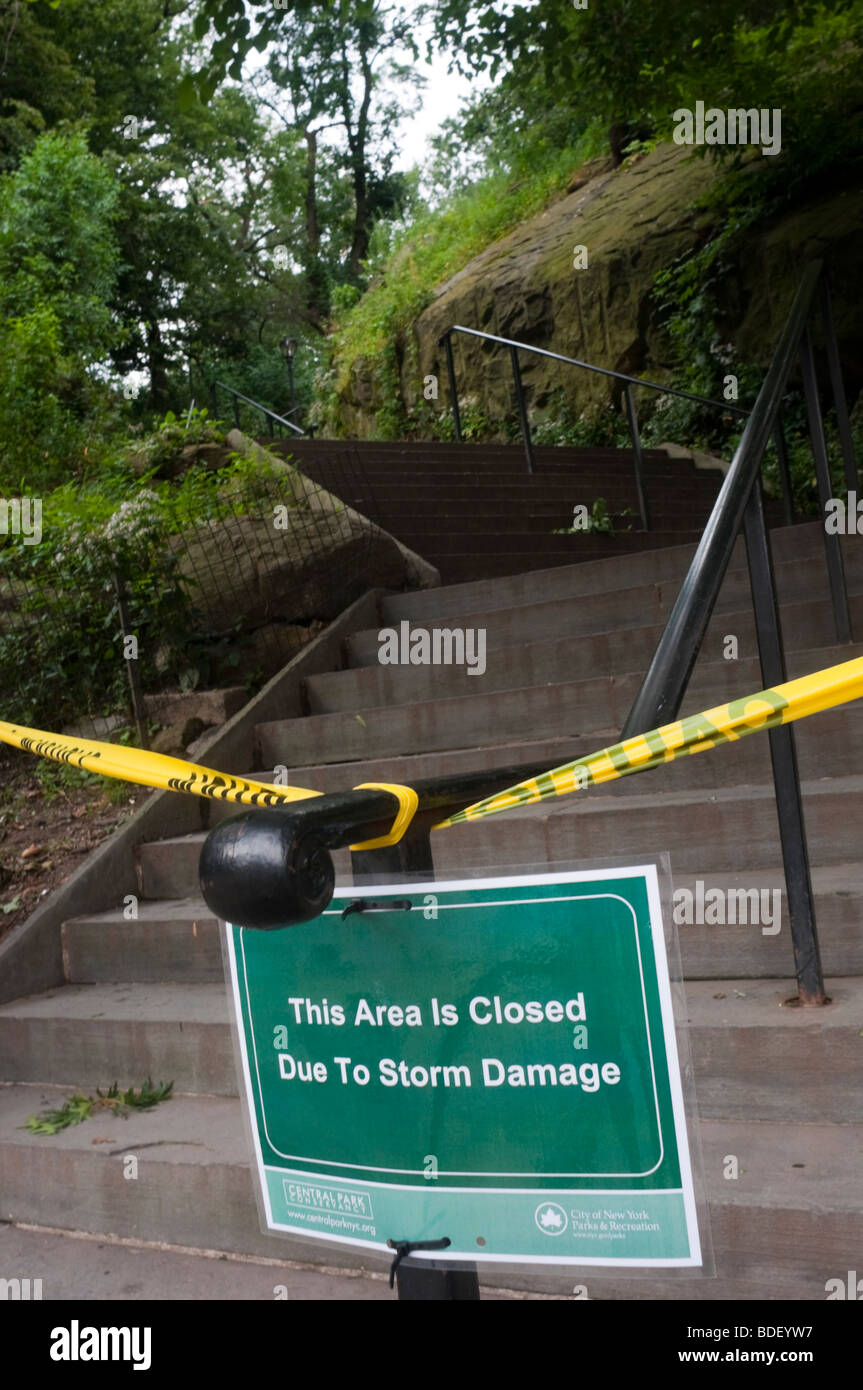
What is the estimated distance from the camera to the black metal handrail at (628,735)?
0.98m

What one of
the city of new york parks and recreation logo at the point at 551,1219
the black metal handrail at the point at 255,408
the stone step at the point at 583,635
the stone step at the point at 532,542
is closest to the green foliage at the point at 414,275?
the black metal handrail at the point at 255,408

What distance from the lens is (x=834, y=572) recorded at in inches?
157

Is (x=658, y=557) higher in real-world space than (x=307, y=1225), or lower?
higher

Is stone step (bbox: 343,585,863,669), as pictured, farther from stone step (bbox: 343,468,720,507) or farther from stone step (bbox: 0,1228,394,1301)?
stone step (bbox: 343,468,720,507)

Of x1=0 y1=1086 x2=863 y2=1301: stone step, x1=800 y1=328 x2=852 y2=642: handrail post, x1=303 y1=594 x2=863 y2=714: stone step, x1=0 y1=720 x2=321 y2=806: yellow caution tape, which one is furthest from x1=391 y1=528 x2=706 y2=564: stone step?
x1=0 y1=720 x2=321 y2=806: yellow caution tape

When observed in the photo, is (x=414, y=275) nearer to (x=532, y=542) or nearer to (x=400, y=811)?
(x=532, y=542)

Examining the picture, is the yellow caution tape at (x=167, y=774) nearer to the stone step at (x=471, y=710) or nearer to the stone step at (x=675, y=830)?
the stone step at (x=675, y=830)

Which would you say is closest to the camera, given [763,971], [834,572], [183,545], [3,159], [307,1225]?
[307,1225]

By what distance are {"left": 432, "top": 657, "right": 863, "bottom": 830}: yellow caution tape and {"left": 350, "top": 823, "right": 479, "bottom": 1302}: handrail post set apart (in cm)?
5

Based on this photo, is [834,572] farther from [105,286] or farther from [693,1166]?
[105,286]

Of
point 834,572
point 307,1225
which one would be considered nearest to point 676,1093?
point 307,1225

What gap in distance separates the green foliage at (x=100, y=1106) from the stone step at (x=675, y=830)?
815 millimetres

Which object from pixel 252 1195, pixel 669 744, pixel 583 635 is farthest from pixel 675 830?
pixel 669 744
